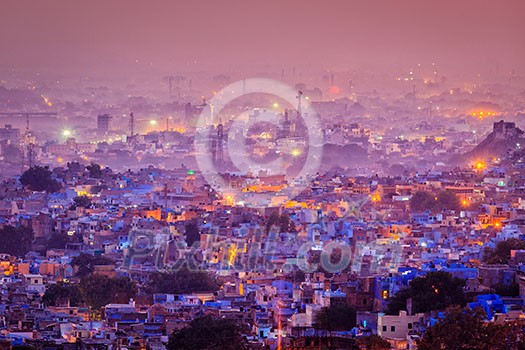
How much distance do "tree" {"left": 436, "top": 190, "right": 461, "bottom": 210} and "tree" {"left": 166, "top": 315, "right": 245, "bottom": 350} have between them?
19.6 m

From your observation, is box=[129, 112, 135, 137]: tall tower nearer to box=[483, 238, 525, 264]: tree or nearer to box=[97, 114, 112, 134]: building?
box=[97, 114, 112, 134]: building

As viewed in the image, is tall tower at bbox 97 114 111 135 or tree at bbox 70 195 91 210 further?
tall tower at bbox 97 114 111 135

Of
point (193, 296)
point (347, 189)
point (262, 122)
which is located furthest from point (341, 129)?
point (193, 296)

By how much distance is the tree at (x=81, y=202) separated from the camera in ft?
133

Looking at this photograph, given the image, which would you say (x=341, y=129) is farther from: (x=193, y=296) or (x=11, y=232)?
(x=193, y=296)

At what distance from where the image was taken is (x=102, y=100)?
91.8m

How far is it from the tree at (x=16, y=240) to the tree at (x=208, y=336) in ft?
45.2

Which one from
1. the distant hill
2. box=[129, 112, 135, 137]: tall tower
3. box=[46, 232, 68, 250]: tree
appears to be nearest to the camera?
box=[46, 232, 68, 250]: tree

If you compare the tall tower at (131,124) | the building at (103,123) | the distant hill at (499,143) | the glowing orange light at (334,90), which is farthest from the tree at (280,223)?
the glowing orange light at (334,90)

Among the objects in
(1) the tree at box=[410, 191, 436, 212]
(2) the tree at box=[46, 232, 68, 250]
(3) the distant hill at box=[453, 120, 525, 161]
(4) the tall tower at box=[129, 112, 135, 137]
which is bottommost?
(2) the tree at box=[46, 232, 68, 250]

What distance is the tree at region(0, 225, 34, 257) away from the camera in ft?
110

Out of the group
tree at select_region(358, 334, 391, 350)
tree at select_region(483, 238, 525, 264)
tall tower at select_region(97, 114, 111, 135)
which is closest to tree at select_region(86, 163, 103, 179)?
tree at select_region(483, 238, 525, 264)

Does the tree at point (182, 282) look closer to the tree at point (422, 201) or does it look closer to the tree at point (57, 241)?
the tree at point (57, 241)

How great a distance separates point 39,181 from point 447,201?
11.9 meters
